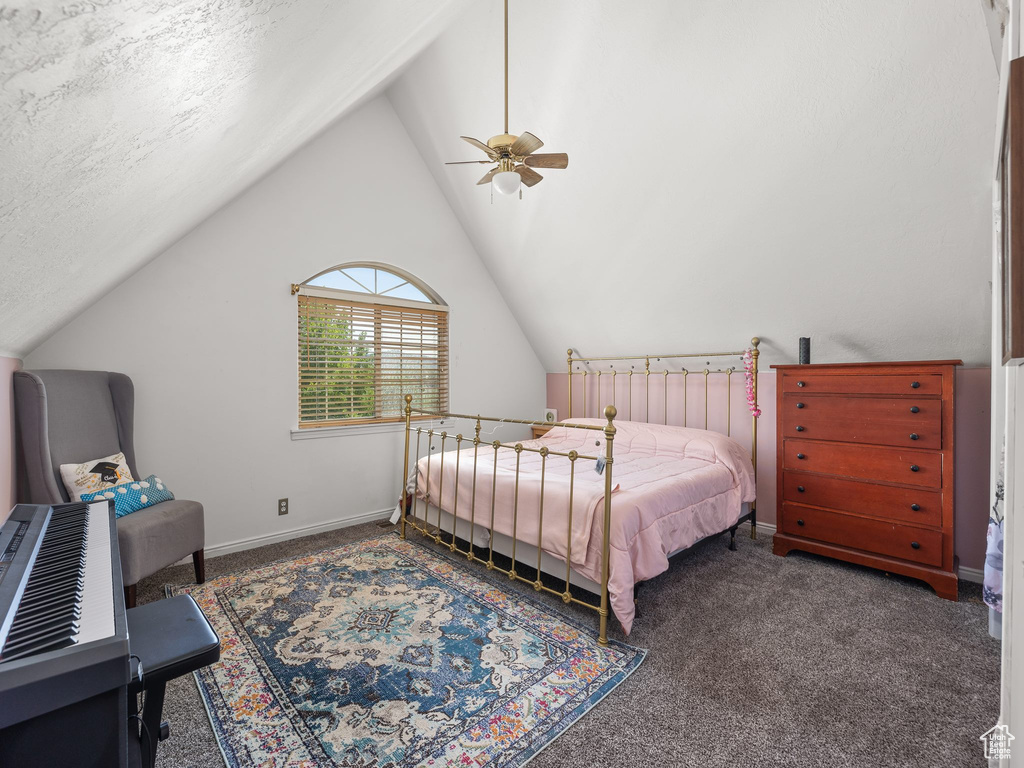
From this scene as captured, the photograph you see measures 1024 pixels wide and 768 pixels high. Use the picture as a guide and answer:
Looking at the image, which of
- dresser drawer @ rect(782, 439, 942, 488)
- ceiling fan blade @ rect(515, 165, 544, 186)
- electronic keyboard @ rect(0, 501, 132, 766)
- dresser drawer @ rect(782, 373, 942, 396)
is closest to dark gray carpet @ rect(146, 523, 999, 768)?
dresser drawer @ rect(782, 439, 942, 488)

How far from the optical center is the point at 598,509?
233 cm

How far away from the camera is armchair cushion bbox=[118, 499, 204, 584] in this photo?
2201 mm

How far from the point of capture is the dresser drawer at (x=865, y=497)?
2732mm

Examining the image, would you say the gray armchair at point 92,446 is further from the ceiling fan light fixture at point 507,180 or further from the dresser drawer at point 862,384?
the dresser drawer at point 862,384

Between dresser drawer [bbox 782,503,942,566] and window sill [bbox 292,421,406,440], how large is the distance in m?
3.01

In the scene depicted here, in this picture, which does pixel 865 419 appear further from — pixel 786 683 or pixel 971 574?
pixel 786 683

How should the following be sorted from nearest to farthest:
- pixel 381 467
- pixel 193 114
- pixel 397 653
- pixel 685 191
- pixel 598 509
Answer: pixel 193 114 < pixel 397 653 < pixel 598 509 < pixel 685 191 < pixel 381 467

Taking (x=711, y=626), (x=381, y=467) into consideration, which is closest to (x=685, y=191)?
(x=711, y=626)

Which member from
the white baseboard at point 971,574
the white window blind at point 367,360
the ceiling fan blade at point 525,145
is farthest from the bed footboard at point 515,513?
A: the white baseboard at point 971,574

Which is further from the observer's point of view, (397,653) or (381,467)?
(381,467)

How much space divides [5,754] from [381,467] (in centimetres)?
341

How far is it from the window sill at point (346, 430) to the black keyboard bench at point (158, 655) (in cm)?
229

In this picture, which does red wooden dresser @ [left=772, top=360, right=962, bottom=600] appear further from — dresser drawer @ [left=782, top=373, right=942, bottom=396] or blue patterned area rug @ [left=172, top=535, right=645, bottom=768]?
blue patterned area rug @ [left=172, top=535, right=645, bottom=768]

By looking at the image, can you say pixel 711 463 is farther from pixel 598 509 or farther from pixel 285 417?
pixel 285 417
